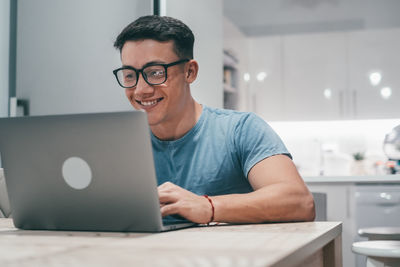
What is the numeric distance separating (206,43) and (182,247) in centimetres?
244

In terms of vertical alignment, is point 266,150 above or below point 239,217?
above

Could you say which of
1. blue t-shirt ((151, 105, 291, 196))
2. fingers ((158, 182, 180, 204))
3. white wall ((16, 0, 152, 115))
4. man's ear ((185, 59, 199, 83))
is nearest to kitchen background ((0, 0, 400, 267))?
white wall ((16, 0, 152, 115))

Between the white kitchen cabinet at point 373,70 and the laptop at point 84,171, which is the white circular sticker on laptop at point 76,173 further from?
the white kitchen cabinet at point 373,70

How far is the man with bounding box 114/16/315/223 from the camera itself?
1.43 m

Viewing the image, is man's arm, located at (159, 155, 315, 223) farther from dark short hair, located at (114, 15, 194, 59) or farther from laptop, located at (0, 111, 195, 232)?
dark short hair, located at (114, 15, 194, 59)

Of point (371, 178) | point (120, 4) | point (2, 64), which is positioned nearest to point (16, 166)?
point (120, 4)

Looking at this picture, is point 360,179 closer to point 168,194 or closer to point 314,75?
point 314,75

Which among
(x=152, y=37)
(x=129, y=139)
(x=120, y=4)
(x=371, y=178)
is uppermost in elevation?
(x=120, y=4)

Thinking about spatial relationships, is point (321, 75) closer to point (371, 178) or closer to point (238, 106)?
point (238, 106)

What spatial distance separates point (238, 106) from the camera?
474cm

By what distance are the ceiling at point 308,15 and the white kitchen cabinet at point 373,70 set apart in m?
0.36

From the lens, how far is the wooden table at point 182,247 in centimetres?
65

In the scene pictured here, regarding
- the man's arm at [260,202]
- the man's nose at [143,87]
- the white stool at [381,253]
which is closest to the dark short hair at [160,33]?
the man's nose at [143,87]

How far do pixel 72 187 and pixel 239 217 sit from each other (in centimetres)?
36
